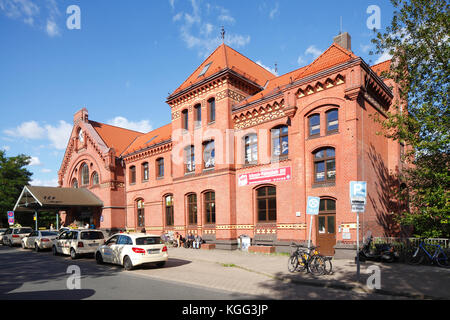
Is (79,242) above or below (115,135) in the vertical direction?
below

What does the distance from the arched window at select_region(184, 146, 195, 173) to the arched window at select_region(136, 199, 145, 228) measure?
8.30 meters

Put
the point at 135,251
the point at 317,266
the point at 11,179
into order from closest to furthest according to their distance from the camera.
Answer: the point at 317,266, the point at 135,251, the point at 11,179

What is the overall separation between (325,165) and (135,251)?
398 inches

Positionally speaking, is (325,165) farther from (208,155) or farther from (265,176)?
(208,155)

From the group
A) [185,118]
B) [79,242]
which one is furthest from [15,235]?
[185,118]

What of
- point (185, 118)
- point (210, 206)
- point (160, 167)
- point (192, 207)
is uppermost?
point (185, 118)

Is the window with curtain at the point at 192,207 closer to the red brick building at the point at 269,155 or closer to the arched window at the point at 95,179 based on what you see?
the red brick building at the point at 269,155

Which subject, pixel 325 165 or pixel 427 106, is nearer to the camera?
pixel 427 106

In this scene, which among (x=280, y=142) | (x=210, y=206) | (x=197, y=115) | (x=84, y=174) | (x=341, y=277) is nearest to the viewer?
(x=341, y=277)

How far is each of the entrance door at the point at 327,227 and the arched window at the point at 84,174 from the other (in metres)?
27.1

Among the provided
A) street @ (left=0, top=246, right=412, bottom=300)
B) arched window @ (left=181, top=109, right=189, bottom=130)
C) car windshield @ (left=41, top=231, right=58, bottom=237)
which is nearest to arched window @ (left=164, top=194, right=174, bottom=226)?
arched window @ (left=181, top=109, right=189, bottom=130)

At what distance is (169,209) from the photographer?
1041 inches

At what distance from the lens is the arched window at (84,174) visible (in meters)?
34.7

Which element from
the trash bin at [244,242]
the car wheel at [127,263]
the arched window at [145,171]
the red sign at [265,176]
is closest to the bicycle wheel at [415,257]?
the red sign at [265,176]
